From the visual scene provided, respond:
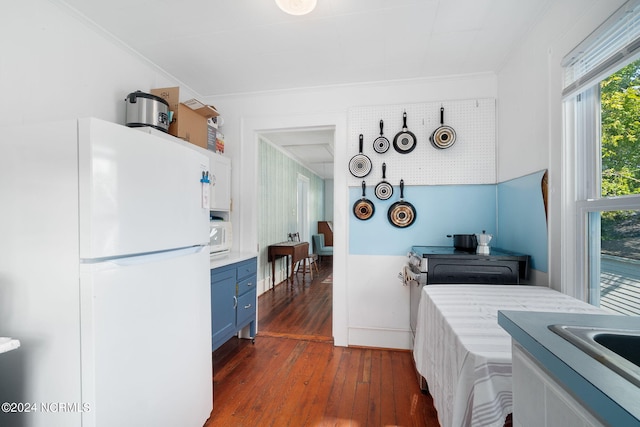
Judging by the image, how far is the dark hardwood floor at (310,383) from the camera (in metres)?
1.64

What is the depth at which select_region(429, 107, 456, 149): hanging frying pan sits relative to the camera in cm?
239

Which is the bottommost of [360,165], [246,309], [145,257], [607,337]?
[246,309]

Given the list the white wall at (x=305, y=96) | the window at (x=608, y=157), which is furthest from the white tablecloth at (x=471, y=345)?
the white wall at (x=305, y=96)

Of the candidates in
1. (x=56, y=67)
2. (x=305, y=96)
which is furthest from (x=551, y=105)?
(x=56, y=67)

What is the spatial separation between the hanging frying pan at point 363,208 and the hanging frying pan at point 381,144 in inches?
13.5

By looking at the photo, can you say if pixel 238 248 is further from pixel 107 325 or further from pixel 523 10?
pixel 523 10

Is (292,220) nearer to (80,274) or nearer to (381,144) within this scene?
(381,144)

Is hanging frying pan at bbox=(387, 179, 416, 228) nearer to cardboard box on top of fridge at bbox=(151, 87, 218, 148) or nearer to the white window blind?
the white window blind

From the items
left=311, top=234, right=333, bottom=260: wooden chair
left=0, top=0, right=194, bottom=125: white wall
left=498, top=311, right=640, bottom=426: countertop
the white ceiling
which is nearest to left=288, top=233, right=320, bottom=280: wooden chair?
left=311, top=234, right=333, bottom=260: wooden chair

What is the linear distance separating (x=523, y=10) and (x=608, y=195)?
124 cm

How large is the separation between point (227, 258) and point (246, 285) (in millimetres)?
353

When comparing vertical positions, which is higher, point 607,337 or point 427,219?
point 427,219

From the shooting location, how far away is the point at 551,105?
1.59m

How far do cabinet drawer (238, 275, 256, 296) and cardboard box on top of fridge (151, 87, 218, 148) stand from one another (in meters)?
1.30
